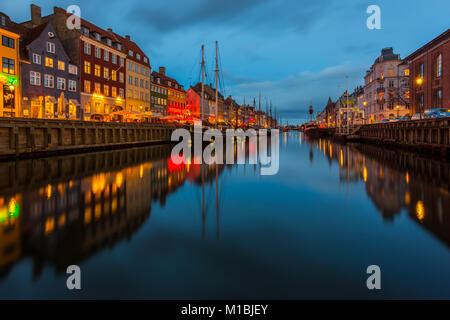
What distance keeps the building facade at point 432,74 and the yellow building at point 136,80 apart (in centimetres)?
5199

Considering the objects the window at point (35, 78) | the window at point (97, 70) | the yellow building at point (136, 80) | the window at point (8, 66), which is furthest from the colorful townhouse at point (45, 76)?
the yellow building at point (136, 80)

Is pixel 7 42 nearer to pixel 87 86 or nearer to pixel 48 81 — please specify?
pixel 48 81

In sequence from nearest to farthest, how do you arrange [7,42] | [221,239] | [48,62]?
[221,239], [7,42], [48,62]

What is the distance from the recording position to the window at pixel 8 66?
1350 inches

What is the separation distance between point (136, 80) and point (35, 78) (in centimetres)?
2584

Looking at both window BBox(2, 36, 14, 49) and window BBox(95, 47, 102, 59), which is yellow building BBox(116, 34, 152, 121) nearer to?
window BBox(95, 47, 102, 59)

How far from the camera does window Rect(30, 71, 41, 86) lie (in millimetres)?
38425

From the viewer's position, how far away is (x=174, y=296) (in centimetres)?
468

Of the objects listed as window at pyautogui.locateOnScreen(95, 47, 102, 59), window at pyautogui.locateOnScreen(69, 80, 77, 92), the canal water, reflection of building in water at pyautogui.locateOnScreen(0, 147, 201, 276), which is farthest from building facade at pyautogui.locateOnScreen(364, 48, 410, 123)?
reflection of building in water at pyautogui.locateOnScreen(0, 147, 201, 276)

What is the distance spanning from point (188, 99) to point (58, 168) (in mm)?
84679

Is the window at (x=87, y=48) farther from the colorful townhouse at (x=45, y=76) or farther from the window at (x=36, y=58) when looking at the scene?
the window at (x=36, y=58)

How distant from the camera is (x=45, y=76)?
133 ft

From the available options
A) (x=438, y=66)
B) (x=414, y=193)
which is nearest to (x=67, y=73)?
(x=414, y=193)
